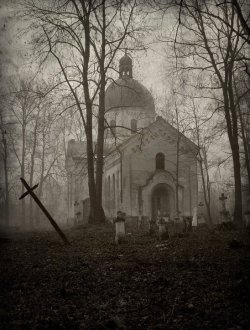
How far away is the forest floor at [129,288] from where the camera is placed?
3.86m

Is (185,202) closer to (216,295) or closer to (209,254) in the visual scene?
(209,254)

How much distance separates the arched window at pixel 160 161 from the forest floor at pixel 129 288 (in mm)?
17353

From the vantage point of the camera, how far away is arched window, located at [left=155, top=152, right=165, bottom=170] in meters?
25.5

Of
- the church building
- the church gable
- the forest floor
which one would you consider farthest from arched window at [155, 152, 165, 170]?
the forest floor

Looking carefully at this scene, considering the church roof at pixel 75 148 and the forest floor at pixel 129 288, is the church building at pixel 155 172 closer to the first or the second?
the church roof at pixel 75 148

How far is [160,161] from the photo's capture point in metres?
25.6

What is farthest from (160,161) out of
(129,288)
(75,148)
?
(129,288)

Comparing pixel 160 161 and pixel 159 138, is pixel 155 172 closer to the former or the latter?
pixel 160 161

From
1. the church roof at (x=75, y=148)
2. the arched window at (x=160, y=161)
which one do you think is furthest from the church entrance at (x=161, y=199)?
the church roof at (x=75, y=148)

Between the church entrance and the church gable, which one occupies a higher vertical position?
the church gable

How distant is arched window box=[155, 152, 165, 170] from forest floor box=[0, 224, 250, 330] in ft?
56.9

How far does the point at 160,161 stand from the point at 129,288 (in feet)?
68.3

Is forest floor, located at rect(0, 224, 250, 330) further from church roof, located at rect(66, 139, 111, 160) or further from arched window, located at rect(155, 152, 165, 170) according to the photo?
church roof, located at rect(66, 139, 111, 160)

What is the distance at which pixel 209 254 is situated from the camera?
22.7 ft
